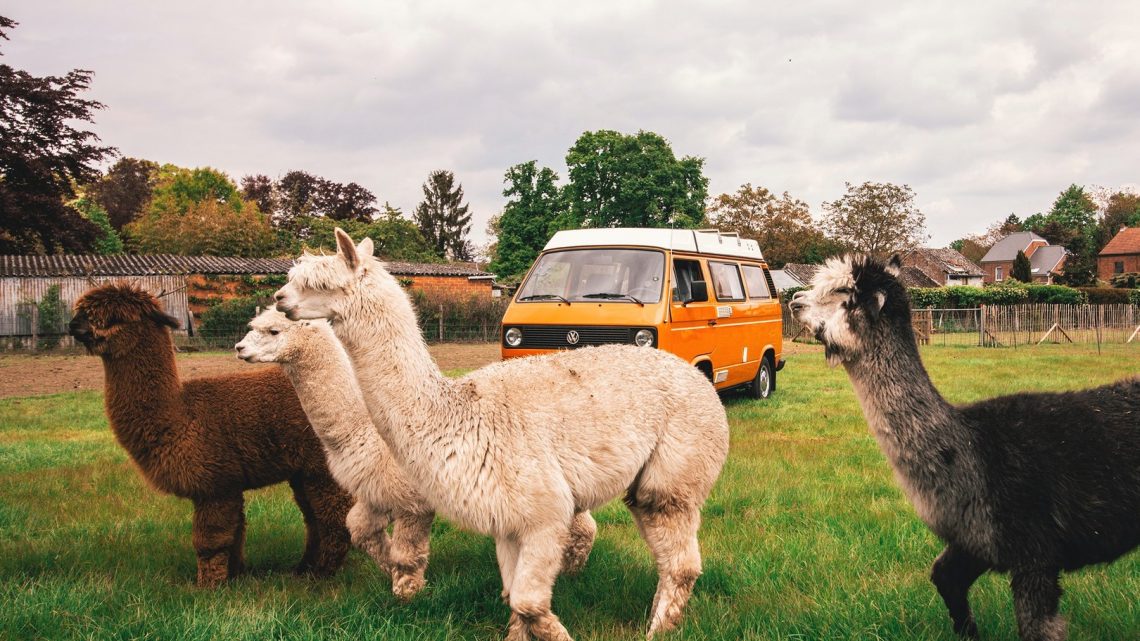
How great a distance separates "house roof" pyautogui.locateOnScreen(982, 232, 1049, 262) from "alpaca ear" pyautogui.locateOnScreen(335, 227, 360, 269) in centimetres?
10395

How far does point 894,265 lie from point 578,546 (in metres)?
2.50

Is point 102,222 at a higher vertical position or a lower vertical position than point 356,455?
higher

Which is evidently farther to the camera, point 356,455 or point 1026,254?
point 1026,254

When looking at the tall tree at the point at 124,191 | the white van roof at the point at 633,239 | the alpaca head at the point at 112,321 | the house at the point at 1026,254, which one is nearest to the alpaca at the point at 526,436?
the alpaca head at the point at 112,321

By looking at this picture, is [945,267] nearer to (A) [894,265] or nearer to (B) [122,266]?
(B) [122,266]

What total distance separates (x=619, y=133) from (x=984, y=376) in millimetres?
35395

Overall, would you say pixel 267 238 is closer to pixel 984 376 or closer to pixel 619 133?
pixel 619 133

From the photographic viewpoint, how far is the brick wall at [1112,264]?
3137 inches

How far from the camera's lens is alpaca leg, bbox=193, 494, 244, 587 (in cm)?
461

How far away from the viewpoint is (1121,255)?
81250 millimetres

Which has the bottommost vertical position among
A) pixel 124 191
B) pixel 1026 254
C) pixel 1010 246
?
pixel 1026 254

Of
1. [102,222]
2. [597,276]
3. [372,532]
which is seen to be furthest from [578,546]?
[102,222]

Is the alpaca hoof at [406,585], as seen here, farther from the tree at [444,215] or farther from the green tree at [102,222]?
the tree at [444,215]

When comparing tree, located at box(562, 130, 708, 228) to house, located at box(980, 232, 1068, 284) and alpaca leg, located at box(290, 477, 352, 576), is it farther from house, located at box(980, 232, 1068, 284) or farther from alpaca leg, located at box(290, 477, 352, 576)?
house, located at box(980, 232, 1068, 284)
